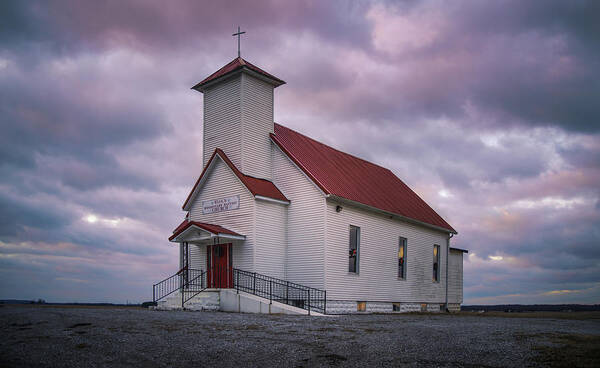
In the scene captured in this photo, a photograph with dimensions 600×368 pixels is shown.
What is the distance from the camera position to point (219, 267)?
23.0 m

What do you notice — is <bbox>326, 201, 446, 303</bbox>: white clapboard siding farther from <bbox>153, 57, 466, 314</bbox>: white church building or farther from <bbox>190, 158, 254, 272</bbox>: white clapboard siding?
<bbox>190, 158, 254, 272</bbox>: white clapboard siding

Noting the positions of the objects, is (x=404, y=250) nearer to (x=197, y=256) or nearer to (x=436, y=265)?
(x=436, y=265)

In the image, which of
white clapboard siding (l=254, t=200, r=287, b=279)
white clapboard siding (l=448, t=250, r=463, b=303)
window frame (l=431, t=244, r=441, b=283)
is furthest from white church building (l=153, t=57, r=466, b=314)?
white clapboard siding (l=448, t=250, r=463, b=303)

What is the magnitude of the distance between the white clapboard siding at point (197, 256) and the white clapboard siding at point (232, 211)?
130cm

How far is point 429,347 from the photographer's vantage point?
9719 mm

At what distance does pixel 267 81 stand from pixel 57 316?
14648 mm

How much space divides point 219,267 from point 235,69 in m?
9.22

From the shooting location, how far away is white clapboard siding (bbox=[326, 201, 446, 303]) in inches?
→ 873

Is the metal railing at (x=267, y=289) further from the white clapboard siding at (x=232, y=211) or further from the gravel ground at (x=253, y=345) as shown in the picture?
the gravel ground at (x=253, y=345)

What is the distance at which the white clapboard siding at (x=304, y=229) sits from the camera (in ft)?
71.4

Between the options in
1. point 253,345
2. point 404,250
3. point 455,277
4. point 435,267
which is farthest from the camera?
point 455,277

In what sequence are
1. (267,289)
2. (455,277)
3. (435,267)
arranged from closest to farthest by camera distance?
(267,289) < (435,267) < (455,277)

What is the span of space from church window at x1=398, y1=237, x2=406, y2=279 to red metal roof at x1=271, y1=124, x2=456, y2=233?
155 cm

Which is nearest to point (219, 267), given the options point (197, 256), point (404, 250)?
point (197, 256)
